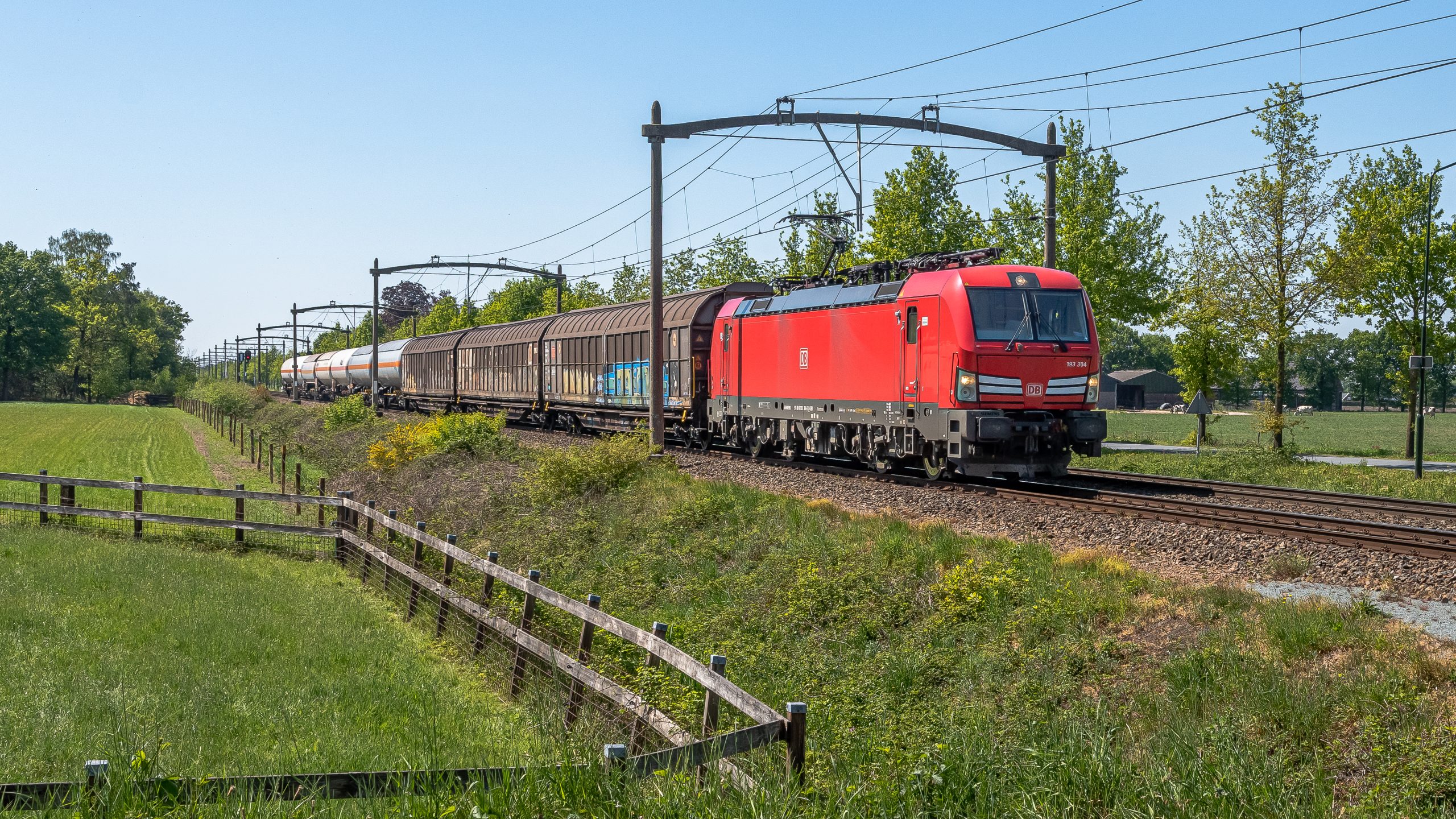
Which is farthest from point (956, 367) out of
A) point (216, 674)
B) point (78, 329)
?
point (78, 329)

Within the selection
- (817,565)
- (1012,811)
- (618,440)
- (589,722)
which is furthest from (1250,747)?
(618,440)

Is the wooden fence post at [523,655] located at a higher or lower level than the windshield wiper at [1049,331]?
lower

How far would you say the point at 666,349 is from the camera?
28234 mm

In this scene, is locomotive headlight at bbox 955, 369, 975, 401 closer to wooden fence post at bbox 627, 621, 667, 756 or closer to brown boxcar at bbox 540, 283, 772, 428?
brown boxcar at bbox 540, 283, 772, 428

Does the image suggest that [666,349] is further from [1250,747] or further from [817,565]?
[1250,747]

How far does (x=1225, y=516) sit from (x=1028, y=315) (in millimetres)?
4760

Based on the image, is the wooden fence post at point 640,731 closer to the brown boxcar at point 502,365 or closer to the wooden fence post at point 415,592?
the wooden fence post at point 415,592

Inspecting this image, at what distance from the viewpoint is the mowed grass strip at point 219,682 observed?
688 centimetres

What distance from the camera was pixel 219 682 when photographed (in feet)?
28.8

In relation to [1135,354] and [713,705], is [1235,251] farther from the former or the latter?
[1135,354]

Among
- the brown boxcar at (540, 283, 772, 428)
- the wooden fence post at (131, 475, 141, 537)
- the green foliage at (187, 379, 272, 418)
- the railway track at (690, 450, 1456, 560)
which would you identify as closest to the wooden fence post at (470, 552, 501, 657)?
the railway track at (690, 450, 1456, 560)

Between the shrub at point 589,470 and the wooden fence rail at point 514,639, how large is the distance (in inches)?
120

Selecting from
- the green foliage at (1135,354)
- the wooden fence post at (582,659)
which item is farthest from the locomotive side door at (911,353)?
the green foliage at (1135,354)

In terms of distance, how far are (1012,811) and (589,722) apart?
123 inches
